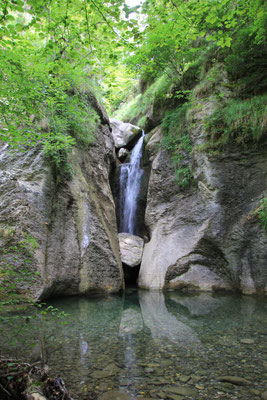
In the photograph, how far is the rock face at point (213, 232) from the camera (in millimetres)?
7789

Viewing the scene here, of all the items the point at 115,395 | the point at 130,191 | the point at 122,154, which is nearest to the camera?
the point at 115,395

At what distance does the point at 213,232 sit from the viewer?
8531 mm

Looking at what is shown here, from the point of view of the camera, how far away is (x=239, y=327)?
4.41 metres

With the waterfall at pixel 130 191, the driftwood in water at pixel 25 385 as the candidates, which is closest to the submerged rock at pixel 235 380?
the driftwood in water at pixel 25 385

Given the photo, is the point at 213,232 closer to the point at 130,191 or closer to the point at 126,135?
the point at 130,191

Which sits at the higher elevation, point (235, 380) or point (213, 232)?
point (213, 232)

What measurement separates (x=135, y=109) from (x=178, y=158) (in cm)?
971

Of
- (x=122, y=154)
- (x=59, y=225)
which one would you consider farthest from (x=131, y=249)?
(x=122, y=154)

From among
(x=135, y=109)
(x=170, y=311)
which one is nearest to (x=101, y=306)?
(x=170, y=311)

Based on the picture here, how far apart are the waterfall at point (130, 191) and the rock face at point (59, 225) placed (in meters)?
4.05

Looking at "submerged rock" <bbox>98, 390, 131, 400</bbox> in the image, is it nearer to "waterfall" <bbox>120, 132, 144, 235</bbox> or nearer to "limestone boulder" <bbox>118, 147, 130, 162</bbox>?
"waterfall" <bbox>120, 132, 144, 235</bbox>

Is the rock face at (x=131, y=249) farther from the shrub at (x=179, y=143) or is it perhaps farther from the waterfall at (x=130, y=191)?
the shrub at (x=179, y=143)

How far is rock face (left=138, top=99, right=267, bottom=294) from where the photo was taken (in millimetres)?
7789

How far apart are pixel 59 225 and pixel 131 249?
4210mm
